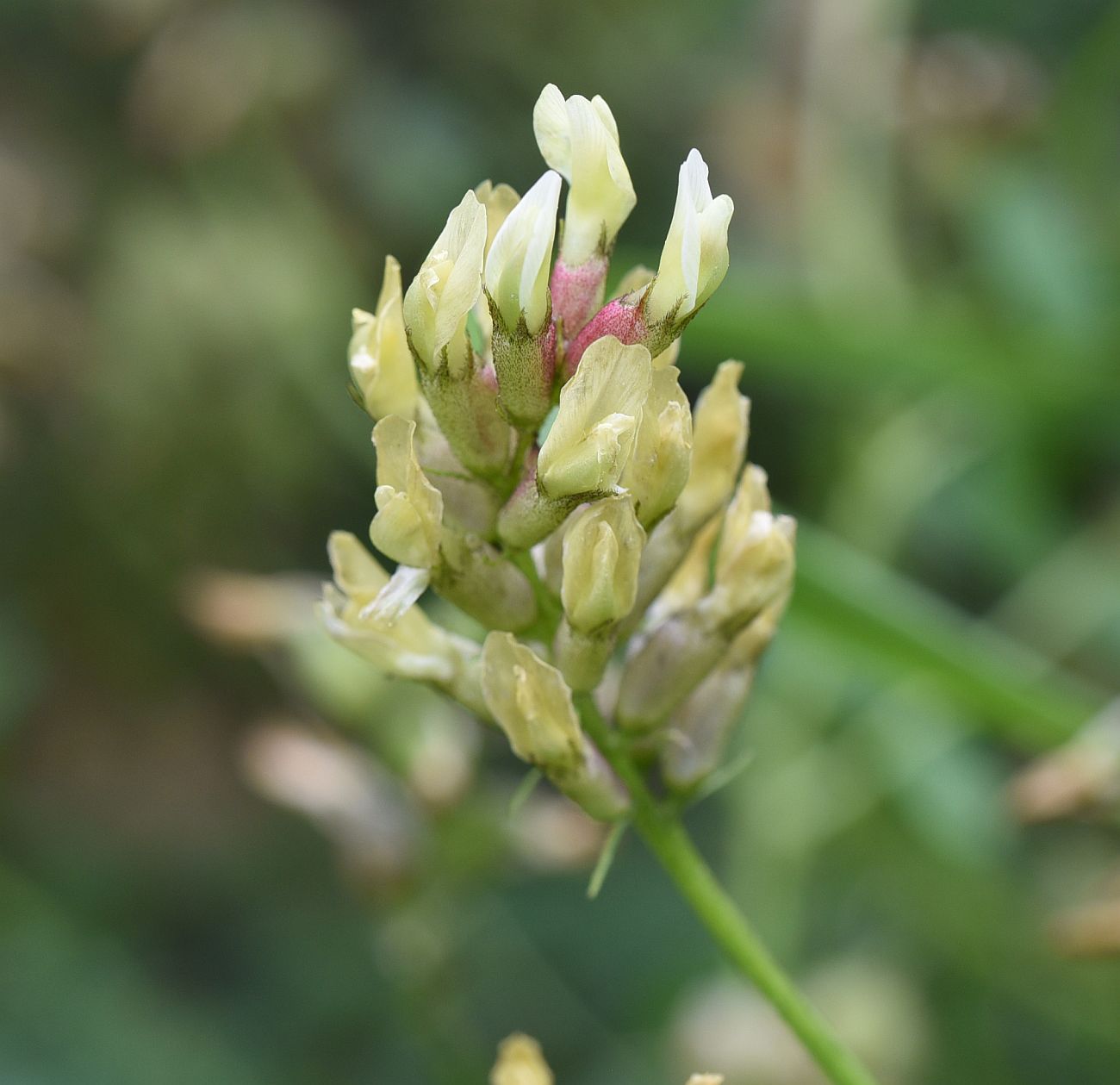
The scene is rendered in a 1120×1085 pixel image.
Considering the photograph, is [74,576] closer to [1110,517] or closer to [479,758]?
[479,758]

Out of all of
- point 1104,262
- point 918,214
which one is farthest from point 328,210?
point 1104,262

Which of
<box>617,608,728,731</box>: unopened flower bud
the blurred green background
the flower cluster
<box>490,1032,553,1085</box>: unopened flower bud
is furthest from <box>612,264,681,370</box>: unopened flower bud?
the blurred green background

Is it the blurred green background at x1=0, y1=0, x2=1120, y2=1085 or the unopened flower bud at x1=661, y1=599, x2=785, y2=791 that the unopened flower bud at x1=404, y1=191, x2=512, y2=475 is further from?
the blurred green background at x1=0, y1=0, x2=1120, y2=1085

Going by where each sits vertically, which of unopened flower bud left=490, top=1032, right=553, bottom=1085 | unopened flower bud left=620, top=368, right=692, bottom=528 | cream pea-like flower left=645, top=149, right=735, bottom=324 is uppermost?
cream pea-like flower left=645, top=149, right=735, bottom=324

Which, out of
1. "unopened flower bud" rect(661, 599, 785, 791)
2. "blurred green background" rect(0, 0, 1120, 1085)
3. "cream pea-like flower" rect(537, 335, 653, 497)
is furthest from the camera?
"blurred green background" rect(0, 0, 1120, 1085)

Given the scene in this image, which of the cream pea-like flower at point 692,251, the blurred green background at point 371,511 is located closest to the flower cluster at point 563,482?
the cream pea-like flower at point 692,251

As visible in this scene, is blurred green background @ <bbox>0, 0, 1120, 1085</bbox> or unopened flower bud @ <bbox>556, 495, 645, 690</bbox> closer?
unopened flower bud @ <bbox>556, 495, 645, 690</bbox>

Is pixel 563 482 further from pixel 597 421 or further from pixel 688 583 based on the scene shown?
pixel 688 583
